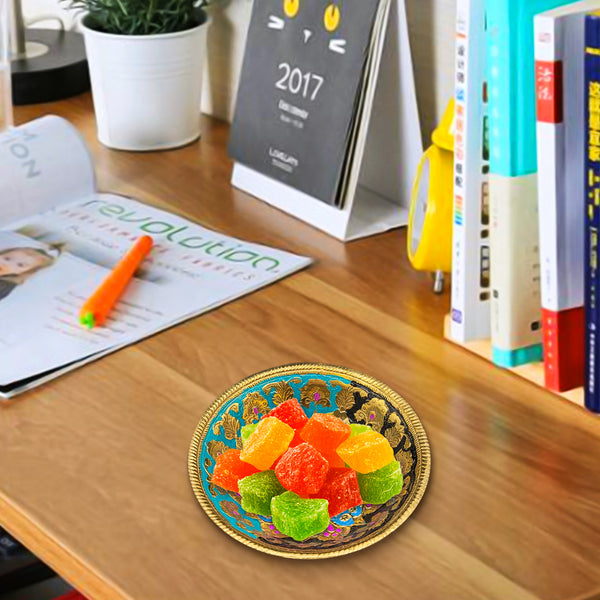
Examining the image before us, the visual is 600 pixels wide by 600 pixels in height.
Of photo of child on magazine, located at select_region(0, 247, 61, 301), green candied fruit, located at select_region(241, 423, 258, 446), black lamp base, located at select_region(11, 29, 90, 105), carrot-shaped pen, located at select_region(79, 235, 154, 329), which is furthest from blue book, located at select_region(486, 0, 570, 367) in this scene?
black lamp base, located at select_region(11, 29, 90, 105)

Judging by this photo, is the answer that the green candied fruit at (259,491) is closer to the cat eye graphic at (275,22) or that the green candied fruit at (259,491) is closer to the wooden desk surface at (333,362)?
the wooden desk surface at (333,362)

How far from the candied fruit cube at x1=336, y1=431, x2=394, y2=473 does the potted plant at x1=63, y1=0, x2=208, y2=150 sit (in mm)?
686

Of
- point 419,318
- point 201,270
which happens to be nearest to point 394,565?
point 419,318

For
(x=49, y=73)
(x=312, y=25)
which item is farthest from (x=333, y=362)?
(x=49, y=73)

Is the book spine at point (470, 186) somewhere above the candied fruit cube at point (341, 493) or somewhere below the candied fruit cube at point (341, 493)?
above

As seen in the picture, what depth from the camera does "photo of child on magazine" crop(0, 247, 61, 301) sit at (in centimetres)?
118

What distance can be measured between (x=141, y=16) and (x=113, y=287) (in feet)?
1.38

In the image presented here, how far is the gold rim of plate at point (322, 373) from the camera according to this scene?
0.83 m

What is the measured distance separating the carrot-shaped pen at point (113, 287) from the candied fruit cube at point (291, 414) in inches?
9.9

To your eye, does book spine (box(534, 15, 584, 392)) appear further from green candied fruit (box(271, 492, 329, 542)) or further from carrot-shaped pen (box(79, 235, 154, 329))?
carrot-shaped pen (box(79, 235, 154, 329))

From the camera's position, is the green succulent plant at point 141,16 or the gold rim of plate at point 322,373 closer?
the gold rim of plate at point 322,373

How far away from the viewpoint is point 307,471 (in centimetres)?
86

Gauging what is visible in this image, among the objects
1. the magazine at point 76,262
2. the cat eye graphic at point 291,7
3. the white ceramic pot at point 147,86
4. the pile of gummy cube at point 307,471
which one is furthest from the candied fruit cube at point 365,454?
the white ceramic pot at point 147,86

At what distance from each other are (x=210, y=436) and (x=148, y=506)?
85mm
